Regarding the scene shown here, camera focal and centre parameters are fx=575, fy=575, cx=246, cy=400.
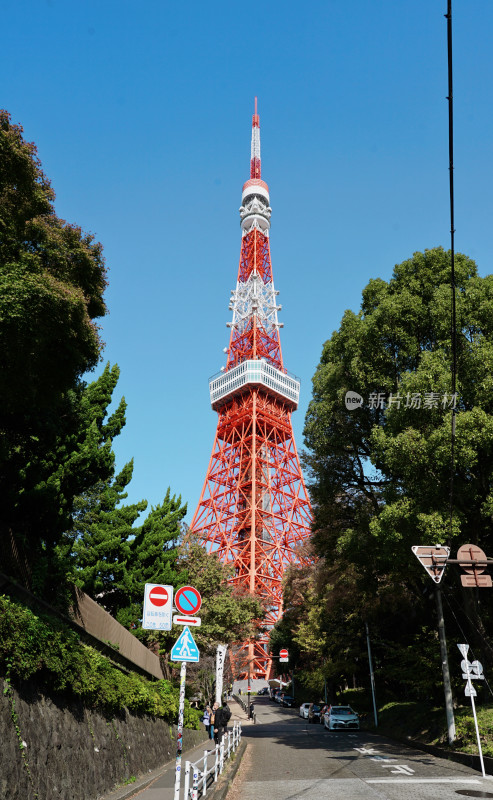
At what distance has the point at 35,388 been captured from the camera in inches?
354

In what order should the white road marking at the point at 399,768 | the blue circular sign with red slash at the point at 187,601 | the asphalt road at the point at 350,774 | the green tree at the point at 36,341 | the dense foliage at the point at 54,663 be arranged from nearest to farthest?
the dense foliage at the point at 54,663
the blue circular sign with red slash at the point at 187,601
the green tree at the point at 36,341
the asphalt road at the point at 350,774
the white road marking at the point at 399,768

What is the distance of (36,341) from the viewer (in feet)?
26.9

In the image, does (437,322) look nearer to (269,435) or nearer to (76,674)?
(76,674)

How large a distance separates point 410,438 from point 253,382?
4424cm

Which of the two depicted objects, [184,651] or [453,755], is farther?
[453,755]

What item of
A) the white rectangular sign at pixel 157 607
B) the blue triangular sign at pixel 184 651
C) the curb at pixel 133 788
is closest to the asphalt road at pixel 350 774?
the curb at pixel 133 788

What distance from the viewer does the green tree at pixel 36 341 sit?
8109 mm

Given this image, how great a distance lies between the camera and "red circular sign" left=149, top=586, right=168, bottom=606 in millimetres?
7348

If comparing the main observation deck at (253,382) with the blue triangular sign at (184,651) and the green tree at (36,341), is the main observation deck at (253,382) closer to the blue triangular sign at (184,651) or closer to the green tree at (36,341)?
the green tree at (36,341)

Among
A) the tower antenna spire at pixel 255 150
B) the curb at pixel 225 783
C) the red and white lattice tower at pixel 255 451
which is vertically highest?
the tower antenna spire at pixel 255 150

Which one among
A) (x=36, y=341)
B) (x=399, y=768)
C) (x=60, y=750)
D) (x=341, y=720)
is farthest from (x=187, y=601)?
(x=341, y=720)

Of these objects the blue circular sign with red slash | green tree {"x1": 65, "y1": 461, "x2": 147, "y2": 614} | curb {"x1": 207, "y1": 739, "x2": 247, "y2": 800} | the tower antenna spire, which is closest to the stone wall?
curb {"x1": 207, "y1": 739, "x2": 247, "y2": 800}

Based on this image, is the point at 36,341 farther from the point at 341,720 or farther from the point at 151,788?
the point at 341,720

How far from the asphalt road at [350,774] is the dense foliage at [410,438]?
12.1ft
